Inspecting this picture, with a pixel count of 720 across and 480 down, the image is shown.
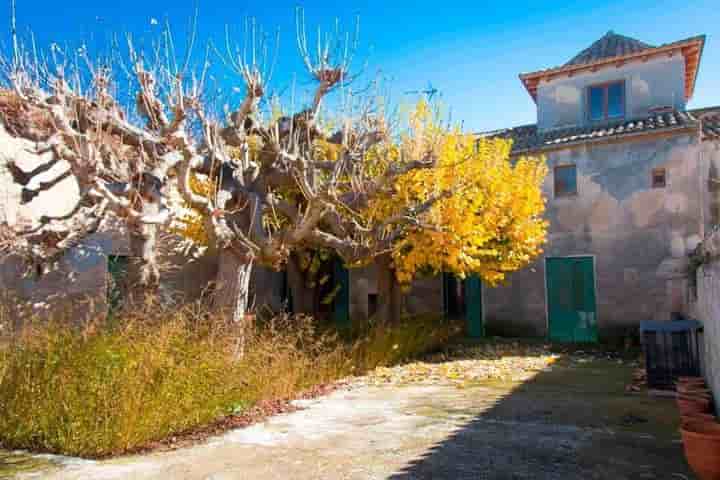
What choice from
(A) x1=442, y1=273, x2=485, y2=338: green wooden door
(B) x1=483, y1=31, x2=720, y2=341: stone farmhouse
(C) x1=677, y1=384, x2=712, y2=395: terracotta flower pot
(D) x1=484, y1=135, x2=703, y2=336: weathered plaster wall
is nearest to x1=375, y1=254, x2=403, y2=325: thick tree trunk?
(A) x1=442, y1=273, x2=485, y2=338: green wooden door

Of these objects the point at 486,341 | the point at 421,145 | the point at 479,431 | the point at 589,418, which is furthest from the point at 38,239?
the point at 486,341

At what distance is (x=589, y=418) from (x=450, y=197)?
491 cm

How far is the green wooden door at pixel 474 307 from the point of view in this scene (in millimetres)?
15383

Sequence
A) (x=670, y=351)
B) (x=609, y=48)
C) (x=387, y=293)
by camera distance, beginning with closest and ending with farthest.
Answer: (x=670, y=351) < (x=387, y=293) < (x=609, y=48)

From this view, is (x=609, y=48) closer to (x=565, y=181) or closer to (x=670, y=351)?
(x=565, y=181)

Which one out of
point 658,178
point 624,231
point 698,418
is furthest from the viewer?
point 624,231

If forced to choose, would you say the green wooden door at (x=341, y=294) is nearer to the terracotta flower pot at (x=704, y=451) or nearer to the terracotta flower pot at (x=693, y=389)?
the terracotta flower pot at (x=693, y=389)

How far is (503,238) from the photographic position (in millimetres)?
12070

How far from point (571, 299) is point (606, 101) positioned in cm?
609

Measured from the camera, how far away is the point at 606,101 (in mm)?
16000

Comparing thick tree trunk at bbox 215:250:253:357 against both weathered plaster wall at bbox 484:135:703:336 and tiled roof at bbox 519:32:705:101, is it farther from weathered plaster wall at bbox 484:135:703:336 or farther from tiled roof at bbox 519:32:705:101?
tiled roof at bbox 519:32:705:101

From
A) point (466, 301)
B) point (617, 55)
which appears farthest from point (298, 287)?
point (617, 55)

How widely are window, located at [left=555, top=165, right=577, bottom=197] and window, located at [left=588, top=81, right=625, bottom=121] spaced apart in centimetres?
248

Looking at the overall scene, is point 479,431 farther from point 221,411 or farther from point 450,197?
point 450,197
